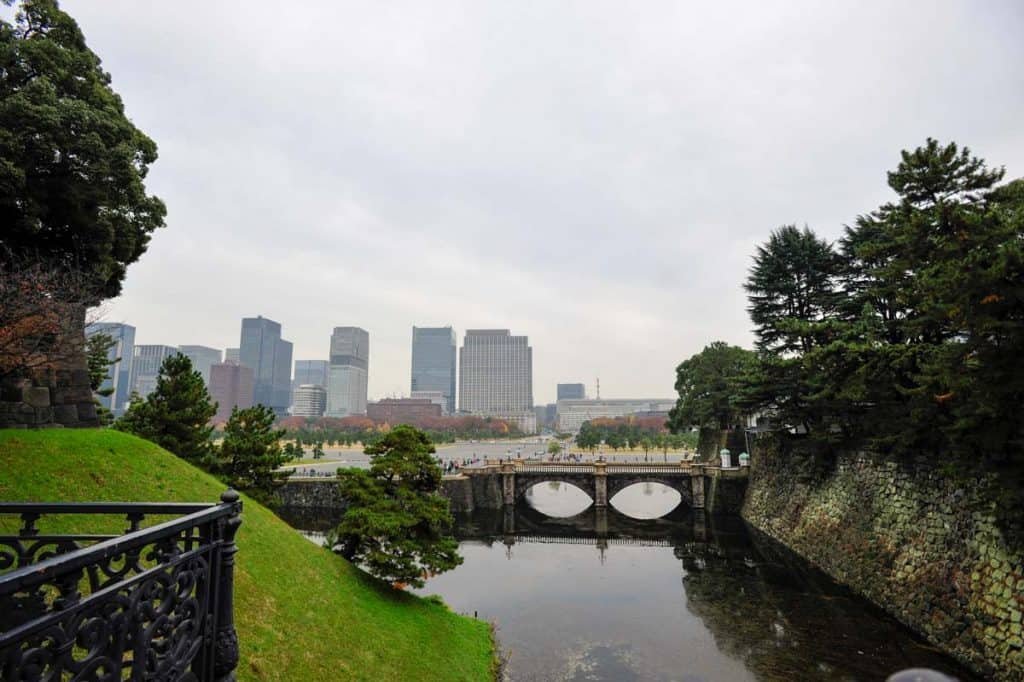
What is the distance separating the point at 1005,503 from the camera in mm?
15477

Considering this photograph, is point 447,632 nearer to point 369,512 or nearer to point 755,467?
point 369,512

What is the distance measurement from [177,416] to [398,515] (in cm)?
1698

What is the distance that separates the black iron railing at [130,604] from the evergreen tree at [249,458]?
26654 mm

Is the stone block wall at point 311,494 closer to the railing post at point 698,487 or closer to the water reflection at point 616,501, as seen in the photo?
the water reflection at point 616,501

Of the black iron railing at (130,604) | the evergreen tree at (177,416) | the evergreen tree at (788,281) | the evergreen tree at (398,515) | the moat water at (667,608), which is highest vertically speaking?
the evergreen tree at (788,281)

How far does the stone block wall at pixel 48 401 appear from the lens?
57.1 feet

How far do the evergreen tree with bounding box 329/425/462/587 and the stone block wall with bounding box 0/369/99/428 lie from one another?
395 inches

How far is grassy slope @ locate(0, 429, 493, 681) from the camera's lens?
1290 cm

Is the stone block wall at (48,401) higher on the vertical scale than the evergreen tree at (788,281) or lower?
lower

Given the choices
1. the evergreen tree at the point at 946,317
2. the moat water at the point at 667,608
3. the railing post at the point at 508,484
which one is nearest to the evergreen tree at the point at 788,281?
the evergreen tree at the point at 946,317

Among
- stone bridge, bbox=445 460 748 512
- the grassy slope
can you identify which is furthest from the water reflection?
the grassy slope

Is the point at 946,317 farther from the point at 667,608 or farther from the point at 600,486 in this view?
the point at 600,486

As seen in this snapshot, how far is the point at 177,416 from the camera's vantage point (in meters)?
28.4

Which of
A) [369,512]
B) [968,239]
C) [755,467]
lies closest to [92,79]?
[369,512]
